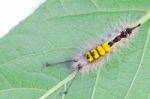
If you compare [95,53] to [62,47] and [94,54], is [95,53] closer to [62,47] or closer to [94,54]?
[94,54]

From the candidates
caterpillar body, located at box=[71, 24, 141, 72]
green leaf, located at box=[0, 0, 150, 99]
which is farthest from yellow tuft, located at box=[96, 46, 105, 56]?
green leaf, located at box=[0, 0, 150, 99]

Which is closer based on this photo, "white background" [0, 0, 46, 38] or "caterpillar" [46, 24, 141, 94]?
"caterpillar" [46, 24, 141, 94]

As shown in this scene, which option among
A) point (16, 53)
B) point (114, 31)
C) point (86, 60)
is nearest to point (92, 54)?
point (86, 60)

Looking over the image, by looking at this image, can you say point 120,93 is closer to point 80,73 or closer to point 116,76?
point 116,76

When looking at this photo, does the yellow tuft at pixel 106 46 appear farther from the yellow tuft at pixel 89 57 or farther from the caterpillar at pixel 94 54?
the yellow tuft at pixel 89 57

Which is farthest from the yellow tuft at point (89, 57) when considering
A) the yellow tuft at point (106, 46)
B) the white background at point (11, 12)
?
the white background at point (11, 12)

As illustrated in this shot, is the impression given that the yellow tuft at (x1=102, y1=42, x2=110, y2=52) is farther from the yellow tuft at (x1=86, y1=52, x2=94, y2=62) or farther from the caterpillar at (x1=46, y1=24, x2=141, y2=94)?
the yellow tuft at (x1=86, y1=52, x2=94, y2=62)
